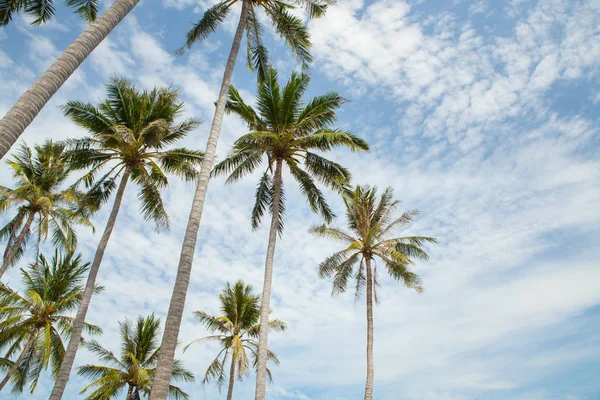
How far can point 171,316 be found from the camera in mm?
8055

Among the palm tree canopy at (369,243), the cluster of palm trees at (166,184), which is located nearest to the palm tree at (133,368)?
the cluster of palm trees at (166,184)

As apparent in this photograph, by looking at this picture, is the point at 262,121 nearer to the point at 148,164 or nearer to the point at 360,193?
the point at 148,164

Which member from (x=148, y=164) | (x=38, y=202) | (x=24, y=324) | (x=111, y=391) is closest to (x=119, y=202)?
(x=148, y=164)

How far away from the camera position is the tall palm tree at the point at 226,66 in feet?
25.7

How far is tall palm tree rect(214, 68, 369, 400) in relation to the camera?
15.7 m

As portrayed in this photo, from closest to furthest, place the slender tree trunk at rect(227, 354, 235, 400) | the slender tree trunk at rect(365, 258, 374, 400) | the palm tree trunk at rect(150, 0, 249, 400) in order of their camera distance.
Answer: the palm tree trunk at rect(150, 0, 249, 400) < the slender tree trunk at rect(365, 258, 374, 400) < the slender tree trunk at rect(227, 354, 235, 400)

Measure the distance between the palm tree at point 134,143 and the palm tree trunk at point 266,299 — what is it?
3496 mm

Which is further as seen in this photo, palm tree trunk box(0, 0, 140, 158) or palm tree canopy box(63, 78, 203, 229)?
palm tree canopy box(63, 78, 203, 229)

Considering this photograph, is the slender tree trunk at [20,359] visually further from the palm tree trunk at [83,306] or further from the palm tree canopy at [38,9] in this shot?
A: the palm tree canopy at [38,9]

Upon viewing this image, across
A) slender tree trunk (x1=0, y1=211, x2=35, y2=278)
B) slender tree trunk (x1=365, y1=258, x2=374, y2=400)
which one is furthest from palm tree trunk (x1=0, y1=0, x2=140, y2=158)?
slender tree trunk (x1=365, y1=258, x2=374, y2=400)

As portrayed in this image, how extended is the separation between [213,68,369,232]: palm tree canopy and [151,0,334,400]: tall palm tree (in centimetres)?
135

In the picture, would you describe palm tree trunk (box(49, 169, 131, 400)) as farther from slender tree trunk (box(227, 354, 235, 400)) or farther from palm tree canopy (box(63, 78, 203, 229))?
slender tree trunk (box(227, 354, 235, 400))

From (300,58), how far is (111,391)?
22212 millimetres

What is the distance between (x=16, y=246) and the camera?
17.9 meters
